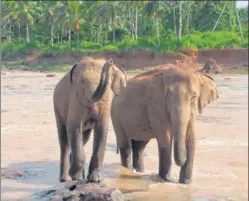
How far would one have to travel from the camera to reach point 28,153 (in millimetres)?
12633

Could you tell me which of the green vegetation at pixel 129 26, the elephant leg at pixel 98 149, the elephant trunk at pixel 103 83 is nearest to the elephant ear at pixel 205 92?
the elephant leg at pixel 98 149

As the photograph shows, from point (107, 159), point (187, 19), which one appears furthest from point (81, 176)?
point (187, 19)

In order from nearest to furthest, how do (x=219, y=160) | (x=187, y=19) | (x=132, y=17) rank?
(x=219, y=160) < (x=187, y=19) < (x=132, y=17)

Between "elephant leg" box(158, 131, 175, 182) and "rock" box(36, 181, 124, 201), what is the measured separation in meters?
1.47

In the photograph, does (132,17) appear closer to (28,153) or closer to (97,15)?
(97,15)

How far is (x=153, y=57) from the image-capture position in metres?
52.2

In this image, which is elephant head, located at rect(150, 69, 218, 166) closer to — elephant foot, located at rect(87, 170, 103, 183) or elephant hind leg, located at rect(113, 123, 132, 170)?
elephant foot, located at rect(87, 170, 103, 183)

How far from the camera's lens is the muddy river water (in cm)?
923

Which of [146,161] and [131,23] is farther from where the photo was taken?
[131,23]

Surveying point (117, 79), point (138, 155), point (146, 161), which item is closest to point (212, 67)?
point (146, 161)

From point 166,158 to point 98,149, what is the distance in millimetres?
1251

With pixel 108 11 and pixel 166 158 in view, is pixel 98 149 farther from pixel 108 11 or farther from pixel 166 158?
pixel 108 11

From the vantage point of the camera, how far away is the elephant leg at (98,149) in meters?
8.70

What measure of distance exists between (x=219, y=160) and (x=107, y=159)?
1.95 m
